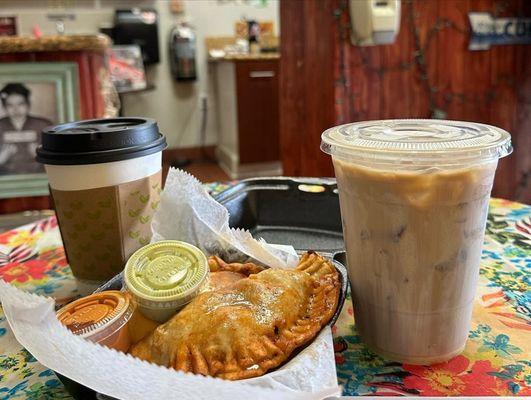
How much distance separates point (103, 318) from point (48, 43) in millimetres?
2247

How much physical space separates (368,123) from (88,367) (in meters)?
0.48

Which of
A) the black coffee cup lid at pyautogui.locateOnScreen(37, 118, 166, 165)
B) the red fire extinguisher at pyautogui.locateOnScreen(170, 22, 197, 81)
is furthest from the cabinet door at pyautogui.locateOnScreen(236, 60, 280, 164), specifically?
the black coffee cup lid at pyautogui.locateOnScreen(37, 118, 166, 165)

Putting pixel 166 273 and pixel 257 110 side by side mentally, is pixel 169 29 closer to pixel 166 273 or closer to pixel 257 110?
pixel 257 110

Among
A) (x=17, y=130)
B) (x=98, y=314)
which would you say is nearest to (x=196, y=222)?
(x=98, y=314)

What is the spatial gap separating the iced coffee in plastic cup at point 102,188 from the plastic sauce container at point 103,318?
0.20m

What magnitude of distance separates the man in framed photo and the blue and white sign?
2165mm

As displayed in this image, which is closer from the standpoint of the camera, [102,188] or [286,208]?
[102,188]

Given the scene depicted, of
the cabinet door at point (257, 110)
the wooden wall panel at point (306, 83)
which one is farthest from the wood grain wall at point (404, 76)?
the cabinet door at point (257, 110)

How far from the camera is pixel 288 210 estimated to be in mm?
1208

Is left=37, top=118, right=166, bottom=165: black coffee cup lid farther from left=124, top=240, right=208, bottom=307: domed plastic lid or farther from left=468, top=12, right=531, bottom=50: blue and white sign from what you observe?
left=468, top=12, right=531, bottom=50: blue and white sign

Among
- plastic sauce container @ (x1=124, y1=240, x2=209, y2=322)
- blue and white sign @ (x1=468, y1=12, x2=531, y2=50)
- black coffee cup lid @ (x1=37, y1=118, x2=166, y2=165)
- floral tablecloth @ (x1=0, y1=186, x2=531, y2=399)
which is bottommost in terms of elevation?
floral tablecloth @ (x1=0, y1=186, x2=531, y2=399)

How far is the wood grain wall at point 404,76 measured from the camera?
2453mm

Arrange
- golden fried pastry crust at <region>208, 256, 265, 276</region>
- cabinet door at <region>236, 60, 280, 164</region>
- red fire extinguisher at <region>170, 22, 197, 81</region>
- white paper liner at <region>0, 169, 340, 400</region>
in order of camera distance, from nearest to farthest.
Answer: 1. white paper liner at <region>0, 169, 340, 400</region>
2. golden fried pastry crust at <region>208, 256, 265, 276</region>
3. cabinet door at <region>236, 60, 280, 164</region>
4. red fire extinguisher at <region>170, 22, 197, 81</region>

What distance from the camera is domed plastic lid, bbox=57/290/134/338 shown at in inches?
24.0
